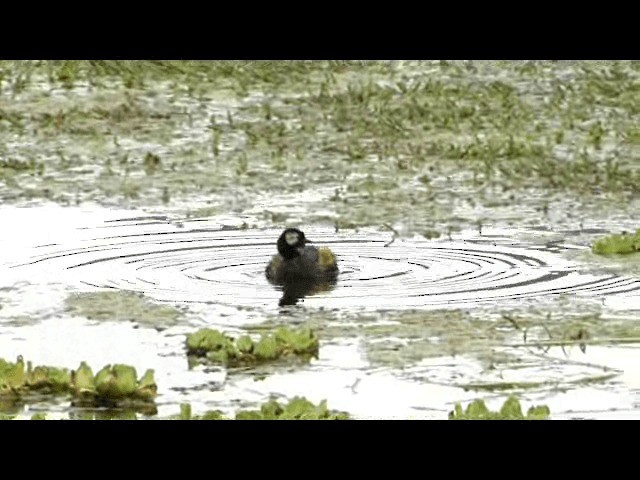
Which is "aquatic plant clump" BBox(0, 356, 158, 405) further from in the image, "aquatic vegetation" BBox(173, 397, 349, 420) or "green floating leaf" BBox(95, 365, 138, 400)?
"aquatic vegetation" BBox(173, 397, 349, 420)

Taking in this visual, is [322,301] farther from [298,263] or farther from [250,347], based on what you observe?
[250,347]

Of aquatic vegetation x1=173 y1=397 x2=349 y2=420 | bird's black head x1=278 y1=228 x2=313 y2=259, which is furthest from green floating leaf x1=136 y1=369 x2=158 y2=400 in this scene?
bird's black head x1=278 y1=228 x2=313 y2=259

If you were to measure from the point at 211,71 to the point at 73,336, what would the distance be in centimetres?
1322

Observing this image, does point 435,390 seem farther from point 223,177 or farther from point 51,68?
point 51,68

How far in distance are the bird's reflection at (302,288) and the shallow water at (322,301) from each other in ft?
0.33

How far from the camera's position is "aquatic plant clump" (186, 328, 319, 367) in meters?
12.8

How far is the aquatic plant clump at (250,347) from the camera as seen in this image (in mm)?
12773

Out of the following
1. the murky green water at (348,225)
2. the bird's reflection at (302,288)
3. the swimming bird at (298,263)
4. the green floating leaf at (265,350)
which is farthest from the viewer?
the swimming bird at (298,263)

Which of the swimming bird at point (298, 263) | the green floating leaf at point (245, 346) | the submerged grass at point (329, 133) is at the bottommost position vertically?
the green floating leaf at point (245, 346)

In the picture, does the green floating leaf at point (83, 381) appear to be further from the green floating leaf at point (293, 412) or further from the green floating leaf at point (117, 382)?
the green floating leaf at point (293, 412)

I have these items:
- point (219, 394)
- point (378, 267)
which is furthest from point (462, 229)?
point (219, 394)

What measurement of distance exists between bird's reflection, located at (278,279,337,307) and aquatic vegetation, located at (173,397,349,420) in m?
3.96

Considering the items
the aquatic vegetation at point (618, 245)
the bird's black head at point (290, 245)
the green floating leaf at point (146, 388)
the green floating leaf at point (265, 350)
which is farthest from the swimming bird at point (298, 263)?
the green floating leaf at point (146, 388)

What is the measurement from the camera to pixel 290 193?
Answer: 2011cm
